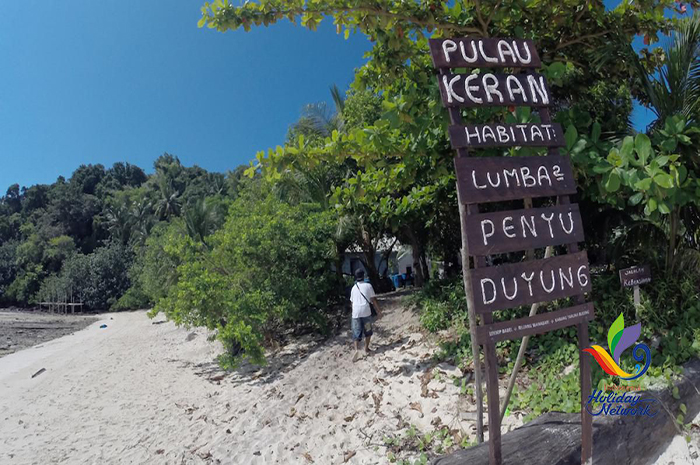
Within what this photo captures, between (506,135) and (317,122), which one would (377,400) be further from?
(317,122)

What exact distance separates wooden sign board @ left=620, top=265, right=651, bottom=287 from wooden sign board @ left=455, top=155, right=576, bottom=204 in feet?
7.46

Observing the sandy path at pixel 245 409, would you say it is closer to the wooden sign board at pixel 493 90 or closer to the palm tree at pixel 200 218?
the wooden sign board at pixel 493 90

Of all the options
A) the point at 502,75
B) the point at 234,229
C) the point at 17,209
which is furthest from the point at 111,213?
the point at 502,75

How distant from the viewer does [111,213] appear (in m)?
47.6

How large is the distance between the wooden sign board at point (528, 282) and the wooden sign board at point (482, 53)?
147 centimetres

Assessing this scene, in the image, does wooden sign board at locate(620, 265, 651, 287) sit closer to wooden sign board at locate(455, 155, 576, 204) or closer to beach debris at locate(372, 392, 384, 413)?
wooden sign board at locate(455, 155, 576, 204)

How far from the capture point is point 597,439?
2984mm

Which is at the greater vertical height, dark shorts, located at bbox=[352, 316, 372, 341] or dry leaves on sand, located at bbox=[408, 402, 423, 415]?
dark shorts, located at bbox=[352, 316, 372, 341]

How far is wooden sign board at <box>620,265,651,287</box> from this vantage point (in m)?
4.47

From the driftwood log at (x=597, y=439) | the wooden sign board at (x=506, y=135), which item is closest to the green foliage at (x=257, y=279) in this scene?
the driftwood log at (x=597, y=439)

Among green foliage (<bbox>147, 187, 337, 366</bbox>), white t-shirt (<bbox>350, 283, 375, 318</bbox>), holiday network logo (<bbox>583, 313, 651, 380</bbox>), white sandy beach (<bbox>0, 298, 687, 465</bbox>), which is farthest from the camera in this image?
green foliage (<bbox>147, 187, 337, 366</bbox>)

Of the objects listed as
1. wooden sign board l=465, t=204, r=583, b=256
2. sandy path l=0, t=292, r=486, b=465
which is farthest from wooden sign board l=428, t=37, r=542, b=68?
sandy path l=0, t=292, r=486, b=465

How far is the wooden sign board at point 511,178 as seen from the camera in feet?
8.57

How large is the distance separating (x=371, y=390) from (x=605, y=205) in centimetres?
442
